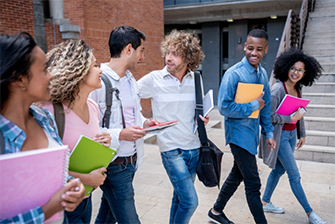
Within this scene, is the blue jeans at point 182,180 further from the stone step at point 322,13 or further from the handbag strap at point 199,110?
the stone step at point 322,13

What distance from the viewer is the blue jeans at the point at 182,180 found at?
2.84 metres

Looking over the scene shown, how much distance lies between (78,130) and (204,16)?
18.6 m

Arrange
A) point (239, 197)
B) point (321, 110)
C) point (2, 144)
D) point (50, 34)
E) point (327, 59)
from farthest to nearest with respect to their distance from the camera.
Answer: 1. point (50, 34)
2. point (327, 59)
3. point (321, 110)
4. point (239, 197)
5. point (2, 144)

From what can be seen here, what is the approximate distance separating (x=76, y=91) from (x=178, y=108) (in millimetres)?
1292

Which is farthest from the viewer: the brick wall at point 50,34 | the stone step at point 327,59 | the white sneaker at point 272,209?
the brick wall at point 50,34

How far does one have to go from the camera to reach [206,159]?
296 centimetres

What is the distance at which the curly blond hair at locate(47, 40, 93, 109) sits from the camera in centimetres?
186

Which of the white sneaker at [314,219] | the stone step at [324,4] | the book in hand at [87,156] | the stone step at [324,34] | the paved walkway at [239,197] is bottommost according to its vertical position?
the paved walkway at [239,197]

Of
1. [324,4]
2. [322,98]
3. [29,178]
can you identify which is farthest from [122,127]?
[324,4]

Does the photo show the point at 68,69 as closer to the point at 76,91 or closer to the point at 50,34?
the point at 76,91

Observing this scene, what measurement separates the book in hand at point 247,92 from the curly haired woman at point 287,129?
0.54 m

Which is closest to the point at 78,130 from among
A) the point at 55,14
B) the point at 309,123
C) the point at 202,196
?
the point at 202,196

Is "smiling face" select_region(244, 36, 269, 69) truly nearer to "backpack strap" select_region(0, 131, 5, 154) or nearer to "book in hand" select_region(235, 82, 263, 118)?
"book in hand" select_region(235, 82, 263, 118)

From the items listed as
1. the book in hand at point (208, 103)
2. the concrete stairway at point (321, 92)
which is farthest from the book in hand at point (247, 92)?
the concrete stairway at point (321, 92)
